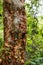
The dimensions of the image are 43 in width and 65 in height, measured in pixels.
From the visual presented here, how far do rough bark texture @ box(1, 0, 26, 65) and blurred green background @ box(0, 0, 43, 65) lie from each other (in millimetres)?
233

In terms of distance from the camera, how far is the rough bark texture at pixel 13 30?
13.5 ft

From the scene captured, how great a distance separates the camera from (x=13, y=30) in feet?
13.6

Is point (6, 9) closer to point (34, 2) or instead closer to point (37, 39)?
point (34, 2)

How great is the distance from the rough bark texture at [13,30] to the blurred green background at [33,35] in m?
0.23

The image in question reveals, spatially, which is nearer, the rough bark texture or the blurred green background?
the rough bark texture

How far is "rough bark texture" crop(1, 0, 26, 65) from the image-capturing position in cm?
412

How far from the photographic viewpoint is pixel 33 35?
5.24 m

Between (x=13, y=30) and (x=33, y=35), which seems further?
(x=33, y=35)

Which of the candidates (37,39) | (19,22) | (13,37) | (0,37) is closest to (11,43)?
(13,37)

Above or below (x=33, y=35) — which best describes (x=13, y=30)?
above

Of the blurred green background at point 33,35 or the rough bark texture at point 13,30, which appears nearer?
the rough bark texture at point 13,30

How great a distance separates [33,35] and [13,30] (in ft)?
3.81

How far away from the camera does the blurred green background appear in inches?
179

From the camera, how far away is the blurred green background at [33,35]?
14.9 feet
